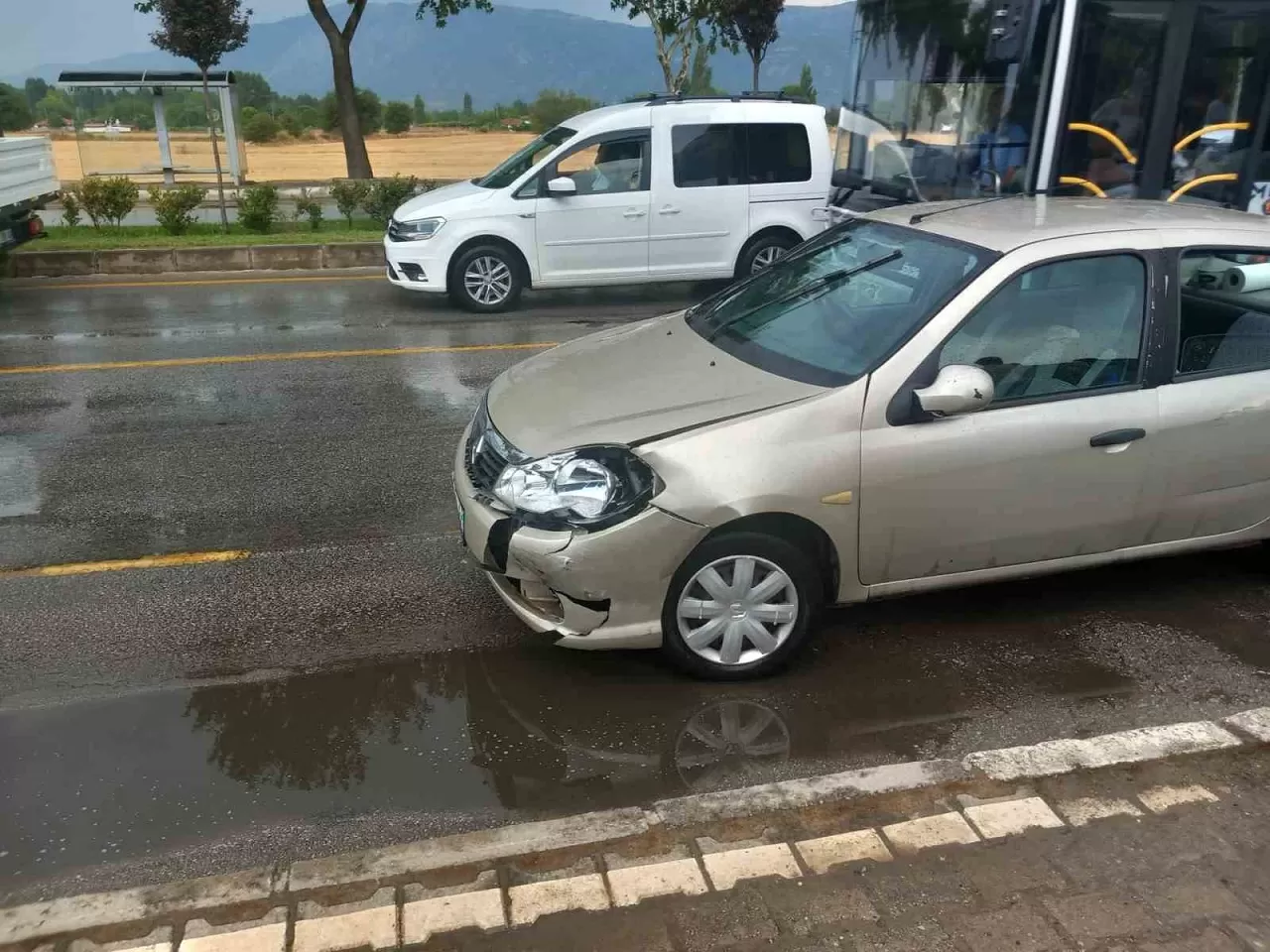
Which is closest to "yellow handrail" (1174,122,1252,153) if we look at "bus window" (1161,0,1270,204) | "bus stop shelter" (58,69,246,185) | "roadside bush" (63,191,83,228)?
"bus window" (1161,0,1270,204)

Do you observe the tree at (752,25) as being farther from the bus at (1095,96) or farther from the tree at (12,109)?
the tree at (12,109)

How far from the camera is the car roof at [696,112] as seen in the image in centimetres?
1051

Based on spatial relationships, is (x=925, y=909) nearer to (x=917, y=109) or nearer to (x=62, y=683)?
(x=62, y=683)

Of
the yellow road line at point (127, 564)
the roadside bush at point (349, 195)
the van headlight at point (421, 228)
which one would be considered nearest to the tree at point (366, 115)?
the roadside bush at point (349, 195)

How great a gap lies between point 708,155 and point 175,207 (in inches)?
312

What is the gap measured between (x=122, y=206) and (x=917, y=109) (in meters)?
10.8

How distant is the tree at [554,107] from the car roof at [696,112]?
3602 cm

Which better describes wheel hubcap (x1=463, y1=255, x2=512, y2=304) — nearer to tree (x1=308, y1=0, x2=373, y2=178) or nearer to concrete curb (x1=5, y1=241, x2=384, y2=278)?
concrete curb (x1=5, y1=241, x2=384, y2=278)

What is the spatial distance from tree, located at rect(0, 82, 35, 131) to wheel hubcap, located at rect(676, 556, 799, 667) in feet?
86.1

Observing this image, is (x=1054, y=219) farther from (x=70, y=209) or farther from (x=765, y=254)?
(x=70, y=209)

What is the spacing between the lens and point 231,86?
2150 centimetres

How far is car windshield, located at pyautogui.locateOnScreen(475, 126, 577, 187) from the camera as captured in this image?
34.9 ft

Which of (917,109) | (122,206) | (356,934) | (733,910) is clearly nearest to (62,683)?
(356,934)

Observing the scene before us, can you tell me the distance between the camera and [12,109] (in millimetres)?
27422
